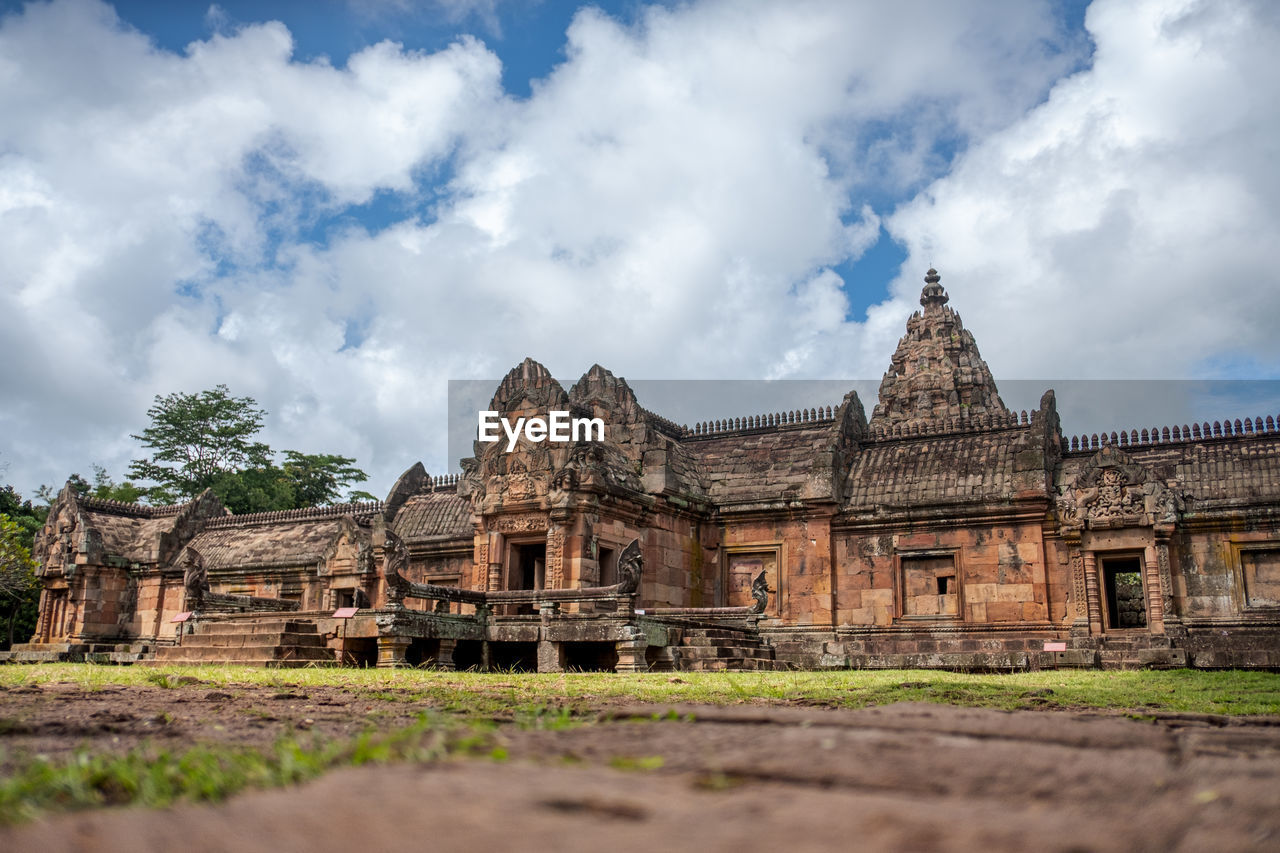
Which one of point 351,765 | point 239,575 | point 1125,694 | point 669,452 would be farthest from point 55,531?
point 351,765

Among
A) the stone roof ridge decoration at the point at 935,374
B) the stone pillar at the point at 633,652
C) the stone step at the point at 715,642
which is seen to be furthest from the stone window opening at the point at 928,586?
the stone roof ridge decoration at the point at 935,374

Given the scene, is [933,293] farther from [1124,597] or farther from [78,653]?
[78,653]

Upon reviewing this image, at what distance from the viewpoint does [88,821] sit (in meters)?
2.60

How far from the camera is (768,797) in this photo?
2812 millimetres

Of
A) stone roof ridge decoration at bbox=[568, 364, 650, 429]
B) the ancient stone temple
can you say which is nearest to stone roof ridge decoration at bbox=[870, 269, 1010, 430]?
the ancient stone temple

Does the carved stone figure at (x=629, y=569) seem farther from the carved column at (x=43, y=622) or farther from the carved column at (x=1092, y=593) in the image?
the carved column at (x=43, y=622)

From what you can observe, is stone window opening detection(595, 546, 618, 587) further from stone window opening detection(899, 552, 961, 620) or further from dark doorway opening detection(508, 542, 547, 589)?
stone window opening detection(899, 552, 961, 620)

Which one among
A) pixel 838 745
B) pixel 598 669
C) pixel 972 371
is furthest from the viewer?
pixel 972 371

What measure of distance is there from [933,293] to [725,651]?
33.9m

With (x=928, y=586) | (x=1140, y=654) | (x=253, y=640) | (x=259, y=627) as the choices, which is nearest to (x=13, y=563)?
(x=259, y=627)

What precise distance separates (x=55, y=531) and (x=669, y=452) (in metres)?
22.0

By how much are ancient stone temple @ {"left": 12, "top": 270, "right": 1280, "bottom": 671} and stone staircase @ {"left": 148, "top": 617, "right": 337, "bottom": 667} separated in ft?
0.18

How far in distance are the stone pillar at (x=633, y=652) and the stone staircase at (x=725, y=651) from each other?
1.01 metres

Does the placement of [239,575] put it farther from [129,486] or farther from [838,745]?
[838,745]
